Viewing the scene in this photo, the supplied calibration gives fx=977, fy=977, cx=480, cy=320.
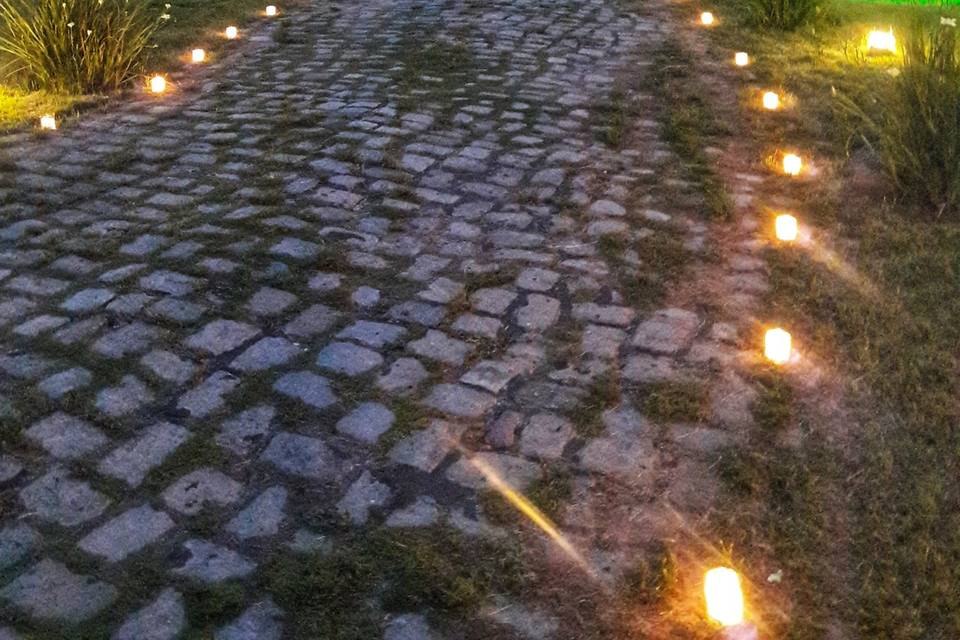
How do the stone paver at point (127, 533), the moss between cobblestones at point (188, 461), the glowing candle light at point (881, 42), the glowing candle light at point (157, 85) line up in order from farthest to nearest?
the glowing candle light at point (881, 42) < the glowing candle light at point (157, 85) < the moss between cobblestones at point (188, 461) < the stone paver at point (127, 533)

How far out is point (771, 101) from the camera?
18.9ft

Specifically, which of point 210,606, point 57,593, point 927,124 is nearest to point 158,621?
point 210,606

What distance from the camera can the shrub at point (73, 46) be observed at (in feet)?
19.9

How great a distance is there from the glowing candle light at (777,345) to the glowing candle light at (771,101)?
2.84 metres

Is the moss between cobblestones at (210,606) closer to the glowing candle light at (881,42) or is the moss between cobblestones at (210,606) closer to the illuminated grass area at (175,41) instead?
the illuminated grass area at (175,41)

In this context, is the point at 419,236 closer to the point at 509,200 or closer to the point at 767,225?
the point at 509,200

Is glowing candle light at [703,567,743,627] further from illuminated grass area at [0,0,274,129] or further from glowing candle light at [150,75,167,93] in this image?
glowing candle light at [150,75,167,93]

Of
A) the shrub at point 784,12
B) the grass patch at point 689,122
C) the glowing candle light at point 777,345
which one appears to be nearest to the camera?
the glowing candle light at point 777,345

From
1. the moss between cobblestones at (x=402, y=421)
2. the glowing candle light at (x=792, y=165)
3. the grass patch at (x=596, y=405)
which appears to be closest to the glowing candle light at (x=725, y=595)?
the grass patch at (x=596, y=405)

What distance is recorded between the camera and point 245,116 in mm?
5836

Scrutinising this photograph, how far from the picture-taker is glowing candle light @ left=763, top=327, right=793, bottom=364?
3291 mm

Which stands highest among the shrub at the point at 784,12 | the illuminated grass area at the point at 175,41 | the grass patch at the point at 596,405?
the illuminated grass area at the point at 175,41

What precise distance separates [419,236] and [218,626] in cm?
228

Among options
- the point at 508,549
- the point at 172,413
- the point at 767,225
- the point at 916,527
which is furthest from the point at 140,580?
the point at 767,225
